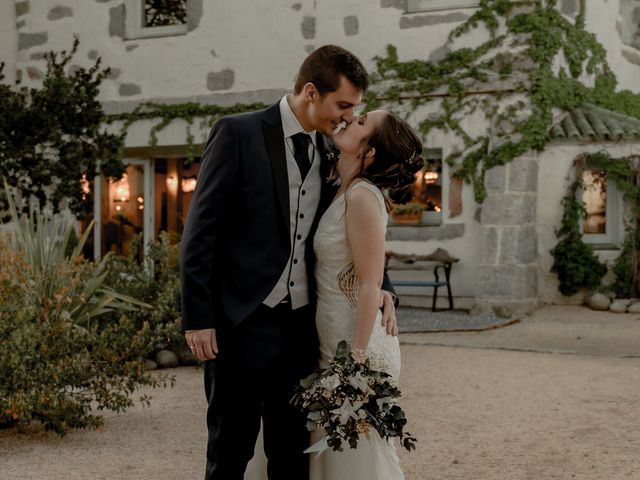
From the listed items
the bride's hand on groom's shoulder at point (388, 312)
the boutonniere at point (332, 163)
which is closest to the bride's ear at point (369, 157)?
the boutonniere at point (332, 163)

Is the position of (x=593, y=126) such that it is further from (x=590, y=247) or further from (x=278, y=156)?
(x=278, y=156)

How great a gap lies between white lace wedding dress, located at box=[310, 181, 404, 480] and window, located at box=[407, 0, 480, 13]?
8.12 m

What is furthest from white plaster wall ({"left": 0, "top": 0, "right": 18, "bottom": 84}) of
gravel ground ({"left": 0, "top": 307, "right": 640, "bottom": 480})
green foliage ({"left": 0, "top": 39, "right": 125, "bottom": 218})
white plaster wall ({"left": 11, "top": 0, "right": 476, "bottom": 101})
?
gravel ground ({"left": 0, "top": 307, "right": 640, "bottom": 480})

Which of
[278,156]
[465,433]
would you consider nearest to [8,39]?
[465,433]

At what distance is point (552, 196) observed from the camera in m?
10.6

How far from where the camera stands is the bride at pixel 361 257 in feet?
9.19

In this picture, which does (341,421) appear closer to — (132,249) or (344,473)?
(344,473)

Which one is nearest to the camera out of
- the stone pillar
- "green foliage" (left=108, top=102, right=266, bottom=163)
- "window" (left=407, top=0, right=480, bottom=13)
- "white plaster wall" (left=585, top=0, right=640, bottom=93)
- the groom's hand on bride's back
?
the groom's hand on bride's back

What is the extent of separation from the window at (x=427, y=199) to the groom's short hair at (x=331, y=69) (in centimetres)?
799

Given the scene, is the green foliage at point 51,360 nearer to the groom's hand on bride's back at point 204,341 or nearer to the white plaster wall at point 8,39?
the groom's hand on bride's back at point 204,341

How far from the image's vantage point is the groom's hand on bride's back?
2756 mm

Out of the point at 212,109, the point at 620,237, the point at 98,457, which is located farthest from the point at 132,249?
the point at 620,237

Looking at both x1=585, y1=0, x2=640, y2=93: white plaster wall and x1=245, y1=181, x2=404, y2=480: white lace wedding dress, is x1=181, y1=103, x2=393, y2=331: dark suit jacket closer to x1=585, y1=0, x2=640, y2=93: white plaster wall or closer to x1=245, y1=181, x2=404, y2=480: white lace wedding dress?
x1=245, y1=181, x2=404, y2=480: white lace wedding dress

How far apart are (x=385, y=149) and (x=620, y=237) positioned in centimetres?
867
